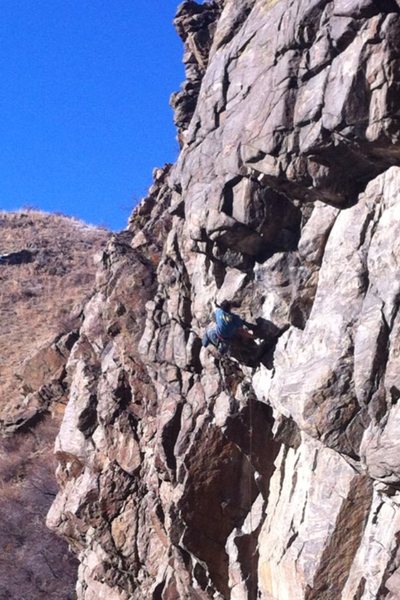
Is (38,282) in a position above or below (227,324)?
above

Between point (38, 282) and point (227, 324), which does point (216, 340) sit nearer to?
point (227, 324)

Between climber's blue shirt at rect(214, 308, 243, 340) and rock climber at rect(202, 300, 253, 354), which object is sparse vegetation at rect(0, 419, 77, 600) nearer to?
rock climber at rect(202, 300, 253, 354)

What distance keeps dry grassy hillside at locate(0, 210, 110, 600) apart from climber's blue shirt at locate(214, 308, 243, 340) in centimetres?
1246

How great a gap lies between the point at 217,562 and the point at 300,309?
494 centimetres

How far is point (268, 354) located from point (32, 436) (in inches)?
618

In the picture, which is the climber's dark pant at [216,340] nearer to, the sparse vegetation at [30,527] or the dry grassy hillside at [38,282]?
the sparse vegetation at [30,527]

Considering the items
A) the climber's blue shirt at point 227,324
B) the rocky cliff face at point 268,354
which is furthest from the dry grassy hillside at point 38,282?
the climber's blue shirt at point 227,324

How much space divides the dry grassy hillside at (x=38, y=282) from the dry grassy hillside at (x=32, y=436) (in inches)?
2.7

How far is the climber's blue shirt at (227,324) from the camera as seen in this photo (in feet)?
35.5

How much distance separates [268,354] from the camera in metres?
10.9

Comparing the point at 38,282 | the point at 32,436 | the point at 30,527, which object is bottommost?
the point at 30,527

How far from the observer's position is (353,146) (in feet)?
28.4

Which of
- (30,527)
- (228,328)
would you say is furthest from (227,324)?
(30,527)

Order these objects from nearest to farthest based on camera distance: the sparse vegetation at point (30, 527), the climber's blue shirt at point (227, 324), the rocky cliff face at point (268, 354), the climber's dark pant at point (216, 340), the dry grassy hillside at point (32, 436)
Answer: the rocky cliff face at point (268, 354) → the climber's blue shirt at point (227, 324) → the climber's dark pant at point (216, 340) → the sparse vegetation at point (30, 527) → the dry grassy hillside at point (32, 436)
